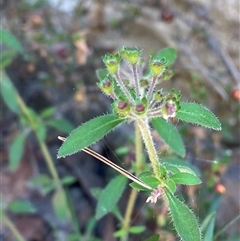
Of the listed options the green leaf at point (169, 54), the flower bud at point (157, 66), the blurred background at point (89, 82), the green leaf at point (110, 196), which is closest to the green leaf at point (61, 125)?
the blurred background at point (89, 82)

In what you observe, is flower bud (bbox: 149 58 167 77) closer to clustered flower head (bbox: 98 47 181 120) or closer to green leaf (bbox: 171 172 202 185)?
clustered flower head (bbox: 98 47 181 120)

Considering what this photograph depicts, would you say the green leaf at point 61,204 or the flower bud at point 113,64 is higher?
the flower bud at point 113,64

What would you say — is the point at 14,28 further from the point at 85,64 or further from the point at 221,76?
the point at 221,76

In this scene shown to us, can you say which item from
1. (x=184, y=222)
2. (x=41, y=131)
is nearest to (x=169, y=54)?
(x=184, y=222)

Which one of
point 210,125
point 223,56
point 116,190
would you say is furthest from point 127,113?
point 223,56

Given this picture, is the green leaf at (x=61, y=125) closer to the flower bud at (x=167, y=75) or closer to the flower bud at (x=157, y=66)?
the flower bud at (x=167, y=75)

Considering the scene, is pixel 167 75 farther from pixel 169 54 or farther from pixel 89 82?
pixel 89 82
